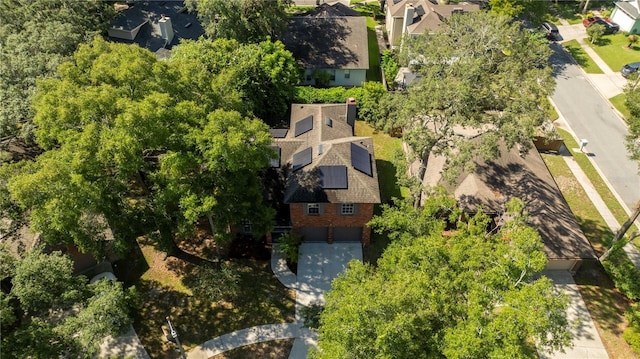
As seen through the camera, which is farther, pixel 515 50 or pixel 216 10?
pixel 216 10

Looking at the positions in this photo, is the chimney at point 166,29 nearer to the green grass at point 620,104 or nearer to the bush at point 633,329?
the bush at point 633,329

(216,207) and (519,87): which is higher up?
(519,87)

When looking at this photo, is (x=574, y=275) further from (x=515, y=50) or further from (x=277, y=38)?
(x=277, y=38)

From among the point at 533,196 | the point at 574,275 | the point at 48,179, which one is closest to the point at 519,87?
the point at 533,196

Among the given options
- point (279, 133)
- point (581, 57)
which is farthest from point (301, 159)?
point (581, 57)

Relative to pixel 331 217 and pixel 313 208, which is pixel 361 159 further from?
pixel 313 208

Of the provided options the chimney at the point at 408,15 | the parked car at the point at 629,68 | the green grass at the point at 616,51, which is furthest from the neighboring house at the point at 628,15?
the chimney at the point at 408,15

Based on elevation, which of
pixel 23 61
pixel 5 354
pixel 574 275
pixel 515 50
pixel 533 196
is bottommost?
pixel 574 275
